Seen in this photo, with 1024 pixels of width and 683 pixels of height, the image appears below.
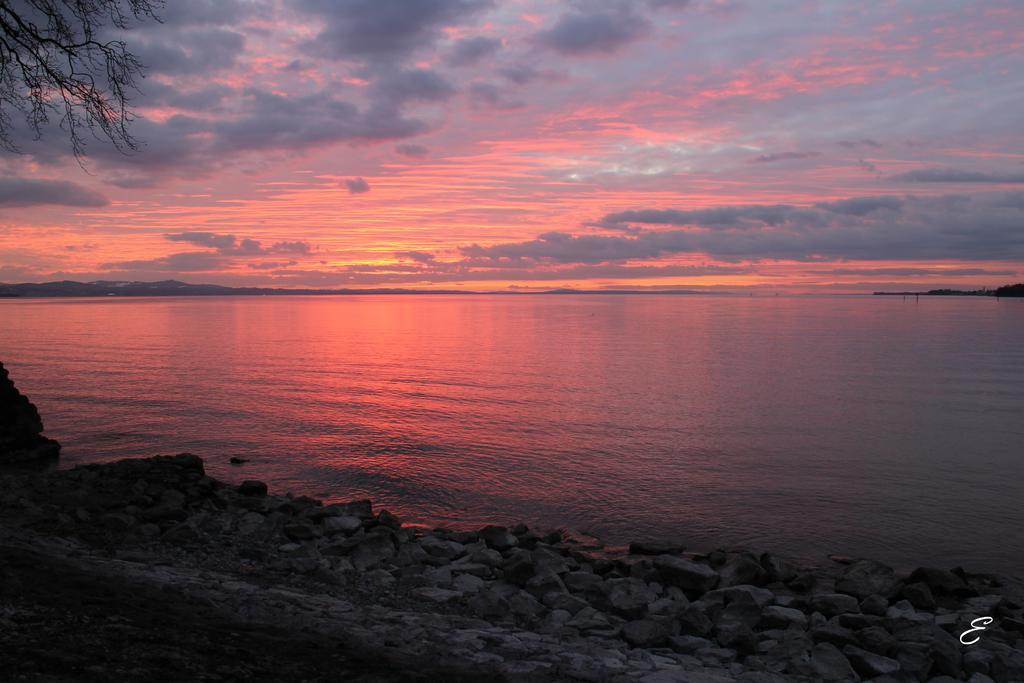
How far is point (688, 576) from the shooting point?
12.4 m

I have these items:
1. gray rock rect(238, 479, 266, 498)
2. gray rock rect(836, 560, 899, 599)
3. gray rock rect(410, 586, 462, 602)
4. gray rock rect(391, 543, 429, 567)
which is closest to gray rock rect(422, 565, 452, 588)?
gray rock rect(410, 586, 462, 602)

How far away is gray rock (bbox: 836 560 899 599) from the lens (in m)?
12.4

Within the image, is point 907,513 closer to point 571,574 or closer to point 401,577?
point 571,574

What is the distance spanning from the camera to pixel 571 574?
12.3 meters

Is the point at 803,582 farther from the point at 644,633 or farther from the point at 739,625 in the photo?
the point at 644,633

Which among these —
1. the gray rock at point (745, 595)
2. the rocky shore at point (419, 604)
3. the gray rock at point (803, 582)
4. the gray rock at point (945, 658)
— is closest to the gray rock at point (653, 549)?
the rocky shore at point (419, 604)

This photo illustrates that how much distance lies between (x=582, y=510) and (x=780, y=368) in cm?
3631

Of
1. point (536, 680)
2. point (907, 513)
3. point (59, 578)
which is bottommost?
point (907, 513)

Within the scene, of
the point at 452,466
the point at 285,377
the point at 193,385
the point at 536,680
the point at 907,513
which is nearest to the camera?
the point at 536,680

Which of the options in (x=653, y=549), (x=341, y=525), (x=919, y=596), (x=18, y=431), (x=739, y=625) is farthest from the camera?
(x=18, y=431)

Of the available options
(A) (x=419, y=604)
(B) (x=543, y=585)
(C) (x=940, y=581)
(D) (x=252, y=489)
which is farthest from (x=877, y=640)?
(D) (x=252, y=489)

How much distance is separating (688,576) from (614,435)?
14862 millimetres

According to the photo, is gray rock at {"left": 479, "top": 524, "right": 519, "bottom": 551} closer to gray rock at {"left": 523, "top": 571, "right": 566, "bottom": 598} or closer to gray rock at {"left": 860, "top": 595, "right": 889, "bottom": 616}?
gray rock at {"left": 523, "top": 571, "right": 566, "bottom": 598}

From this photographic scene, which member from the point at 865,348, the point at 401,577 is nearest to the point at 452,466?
the point at 401,577
